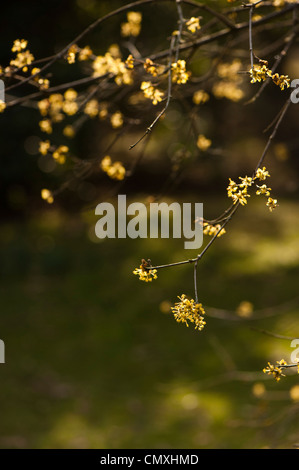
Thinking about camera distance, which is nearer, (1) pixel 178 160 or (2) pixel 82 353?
(1) pixel 178 160

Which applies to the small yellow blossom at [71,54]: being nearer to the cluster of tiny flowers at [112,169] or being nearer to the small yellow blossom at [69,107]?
the small yellow blossom at [69,107]

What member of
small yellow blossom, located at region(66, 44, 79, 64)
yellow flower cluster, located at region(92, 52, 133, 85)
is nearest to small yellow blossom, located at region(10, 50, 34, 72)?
small yellow blossom, located at region(66, 44, 79, 64)

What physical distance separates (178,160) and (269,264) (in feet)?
19.1

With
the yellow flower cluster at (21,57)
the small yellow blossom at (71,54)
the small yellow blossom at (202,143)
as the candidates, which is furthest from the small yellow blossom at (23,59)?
→ the small yellow blossom at (202,143)

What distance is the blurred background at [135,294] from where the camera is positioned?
198 inches

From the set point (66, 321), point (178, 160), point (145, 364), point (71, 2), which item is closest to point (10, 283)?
point (66, 321)

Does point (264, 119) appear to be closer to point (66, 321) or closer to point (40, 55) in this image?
point (40, 55)

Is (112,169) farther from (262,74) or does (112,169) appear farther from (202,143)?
(262,74)

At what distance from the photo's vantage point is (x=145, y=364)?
6.39 m

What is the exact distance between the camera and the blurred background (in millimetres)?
5035

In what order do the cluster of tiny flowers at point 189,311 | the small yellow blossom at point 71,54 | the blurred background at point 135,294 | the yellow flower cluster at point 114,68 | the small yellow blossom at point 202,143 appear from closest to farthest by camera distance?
the cluster of tiny flowers at point 189,311 → the small yellow blossom at point 71,54 → the yellow flower cluster at point 114,68 → the small yellow blossom at point 202,143 → the blurred background at point 135,294

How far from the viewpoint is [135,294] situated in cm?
816

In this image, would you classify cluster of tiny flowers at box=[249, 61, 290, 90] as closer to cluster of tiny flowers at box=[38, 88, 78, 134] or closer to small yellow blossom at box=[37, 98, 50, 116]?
cluster of tiny flowers at box=[38, 88, 78, 134]

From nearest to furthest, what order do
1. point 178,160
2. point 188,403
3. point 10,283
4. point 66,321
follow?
1. point 178,160
2. point 188,403
3. point 66,321
4. point 10,283
